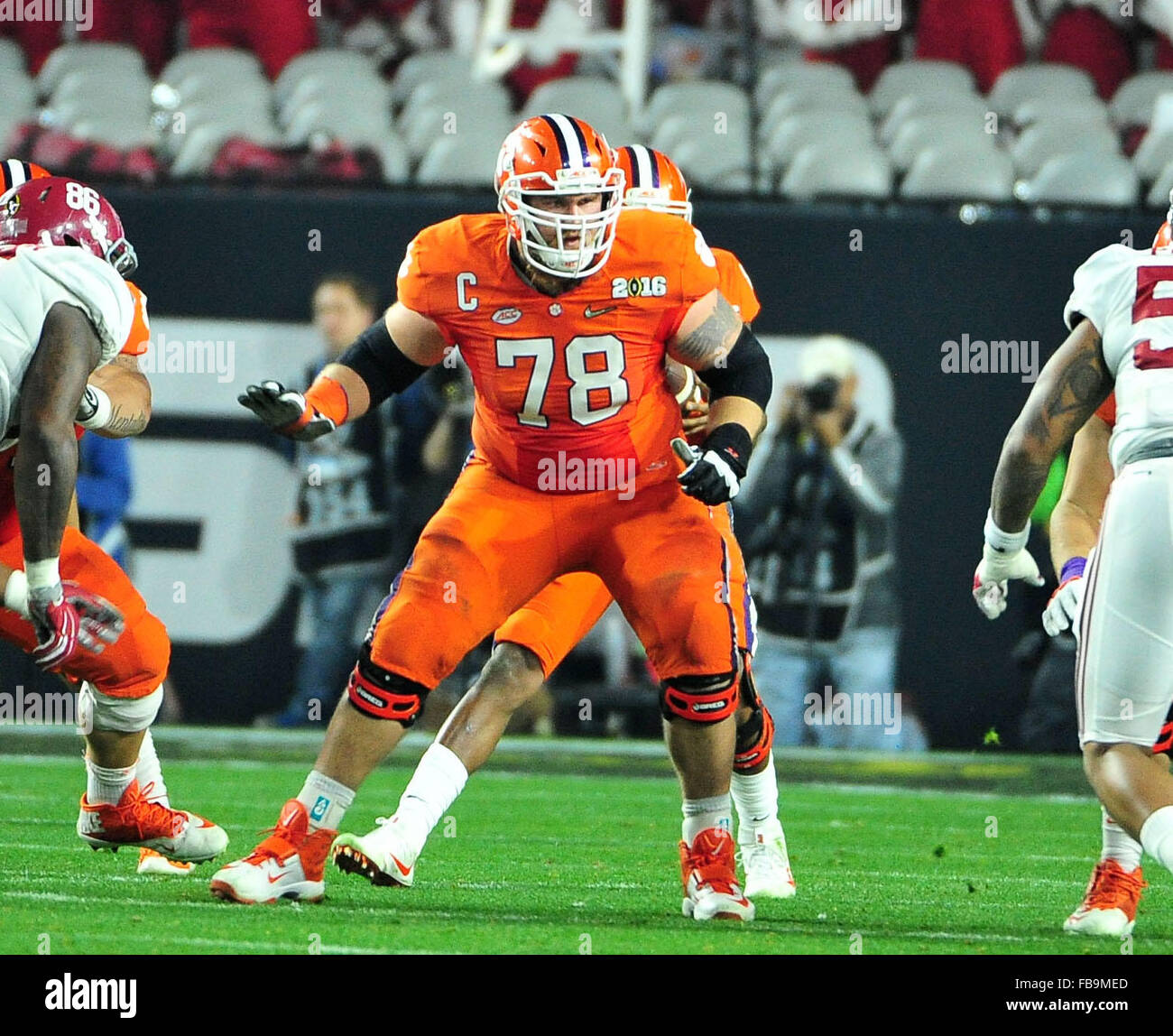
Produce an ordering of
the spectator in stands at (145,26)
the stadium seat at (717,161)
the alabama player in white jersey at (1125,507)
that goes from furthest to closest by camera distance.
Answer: the spectator in stands at (145,26)
the stadium seat at (717,161)
the alabama player in white jersey at (1125,507)

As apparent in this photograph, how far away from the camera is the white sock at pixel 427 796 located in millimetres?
4598

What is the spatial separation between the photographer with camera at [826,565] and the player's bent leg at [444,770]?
397 centimetres

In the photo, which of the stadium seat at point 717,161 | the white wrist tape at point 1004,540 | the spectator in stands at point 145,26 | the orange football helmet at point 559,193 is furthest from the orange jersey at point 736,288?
the spectator in stands at point 145,26

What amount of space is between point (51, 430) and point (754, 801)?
2.14 meters

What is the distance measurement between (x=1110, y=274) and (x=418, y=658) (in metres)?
1.75

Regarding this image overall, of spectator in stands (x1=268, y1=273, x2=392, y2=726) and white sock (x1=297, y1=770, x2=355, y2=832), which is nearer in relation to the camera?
white sock (x1=297, y1=770, x2=355, y2=832)

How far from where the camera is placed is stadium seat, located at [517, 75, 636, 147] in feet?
31.9

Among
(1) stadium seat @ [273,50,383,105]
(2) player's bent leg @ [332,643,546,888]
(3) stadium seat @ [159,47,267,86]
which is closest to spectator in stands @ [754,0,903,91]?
(1) stadium seat @ [273,50,383,105]

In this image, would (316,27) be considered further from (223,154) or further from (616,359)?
(616,359)

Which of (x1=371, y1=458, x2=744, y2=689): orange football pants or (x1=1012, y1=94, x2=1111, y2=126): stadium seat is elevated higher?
(x1=1012, y1=94, x2=1111, y2=126): stadium seat

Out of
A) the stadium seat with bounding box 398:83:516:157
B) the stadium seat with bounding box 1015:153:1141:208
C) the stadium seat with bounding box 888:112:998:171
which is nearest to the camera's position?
the stadium seat with bounding box 1015:153:1141:208

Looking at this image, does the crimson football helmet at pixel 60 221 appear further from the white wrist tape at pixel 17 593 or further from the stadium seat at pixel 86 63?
the stadium seat at pixel 86 63

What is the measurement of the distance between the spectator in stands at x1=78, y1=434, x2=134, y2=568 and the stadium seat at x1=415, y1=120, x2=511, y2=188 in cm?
194

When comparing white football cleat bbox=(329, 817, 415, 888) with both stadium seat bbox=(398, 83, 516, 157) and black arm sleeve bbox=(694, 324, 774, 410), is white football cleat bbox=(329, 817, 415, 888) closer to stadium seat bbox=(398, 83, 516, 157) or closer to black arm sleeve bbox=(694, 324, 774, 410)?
black arm sleeve bbox=(694, 324, 774, 410)
